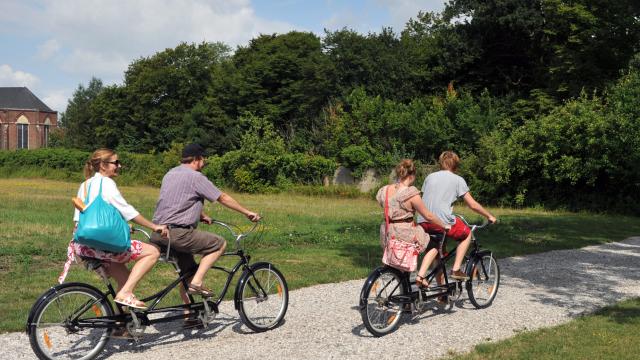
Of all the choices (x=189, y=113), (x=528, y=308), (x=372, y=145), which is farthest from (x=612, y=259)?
(x=189, y=113)

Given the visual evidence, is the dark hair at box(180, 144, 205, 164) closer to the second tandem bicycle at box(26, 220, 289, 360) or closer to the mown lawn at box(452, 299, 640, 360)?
the second tandem bicycle at box(26, 220, 289, 360)

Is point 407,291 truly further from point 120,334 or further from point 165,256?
point 120,334

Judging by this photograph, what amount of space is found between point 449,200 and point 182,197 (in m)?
3.03

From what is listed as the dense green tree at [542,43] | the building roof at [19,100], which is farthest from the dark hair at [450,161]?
the building roof at [19,100]

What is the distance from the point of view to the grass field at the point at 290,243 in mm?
9159

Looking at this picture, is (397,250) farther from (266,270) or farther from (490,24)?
(490,24)

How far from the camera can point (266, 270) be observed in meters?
6.77

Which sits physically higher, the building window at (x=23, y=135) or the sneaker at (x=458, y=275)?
the building window at (x=23, y=135)

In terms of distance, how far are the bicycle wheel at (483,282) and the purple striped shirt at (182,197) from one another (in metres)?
3.41

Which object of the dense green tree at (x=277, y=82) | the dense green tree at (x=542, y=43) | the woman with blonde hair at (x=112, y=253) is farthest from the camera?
the dense green tree at (x=277, y=82)

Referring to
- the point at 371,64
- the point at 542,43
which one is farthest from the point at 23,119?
the point at 542,43

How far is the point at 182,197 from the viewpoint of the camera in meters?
6.03

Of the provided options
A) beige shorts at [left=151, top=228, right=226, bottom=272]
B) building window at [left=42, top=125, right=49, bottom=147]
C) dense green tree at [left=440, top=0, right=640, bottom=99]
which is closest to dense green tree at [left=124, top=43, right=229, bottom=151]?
dense green tree at [left=440, top=0, right=640, bottom=99]

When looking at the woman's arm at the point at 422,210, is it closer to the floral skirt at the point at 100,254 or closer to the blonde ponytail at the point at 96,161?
the floral skirt at the point at 100,254
